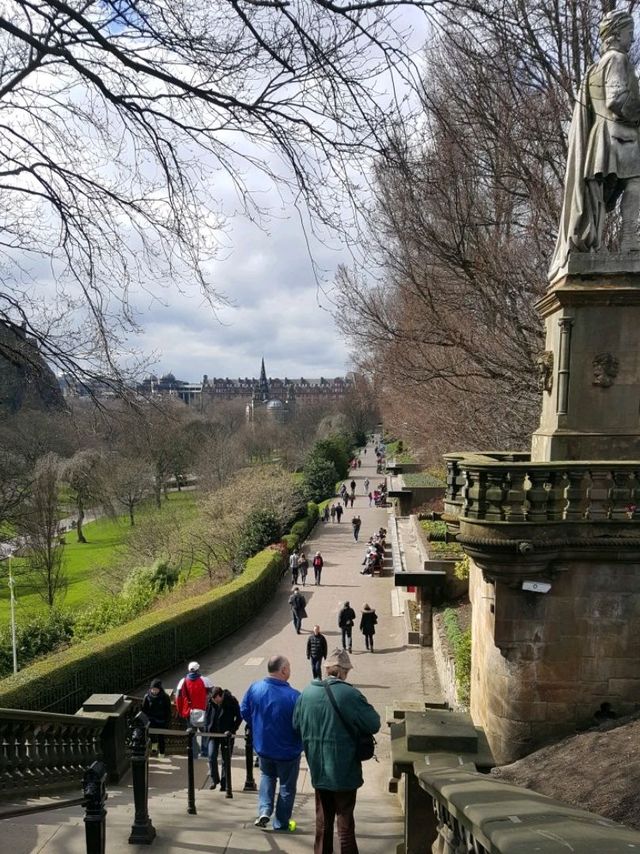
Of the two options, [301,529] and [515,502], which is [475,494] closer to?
[515,502]

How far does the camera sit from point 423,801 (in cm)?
425

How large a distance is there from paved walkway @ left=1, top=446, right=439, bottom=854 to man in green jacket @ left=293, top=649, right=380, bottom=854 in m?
0.72

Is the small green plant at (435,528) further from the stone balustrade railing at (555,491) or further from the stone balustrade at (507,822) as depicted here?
the stone balustrade at (507,822)

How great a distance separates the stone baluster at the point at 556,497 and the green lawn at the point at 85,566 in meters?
21.7

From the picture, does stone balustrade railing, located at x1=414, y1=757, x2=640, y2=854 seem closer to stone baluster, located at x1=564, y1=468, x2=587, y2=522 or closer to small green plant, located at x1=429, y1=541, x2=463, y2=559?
stone baluster, located at x1=564, y1=468, x2=587, y2=522

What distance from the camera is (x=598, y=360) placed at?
24.7ft

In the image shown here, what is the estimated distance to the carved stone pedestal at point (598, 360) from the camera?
24.4 ft

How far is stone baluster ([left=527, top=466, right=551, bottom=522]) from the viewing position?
254 inches

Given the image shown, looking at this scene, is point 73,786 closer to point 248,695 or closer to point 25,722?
point 25,722

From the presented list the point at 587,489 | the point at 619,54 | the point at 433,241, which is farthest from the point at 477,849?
the point at 433,241

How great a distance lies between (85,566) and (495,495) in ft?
104

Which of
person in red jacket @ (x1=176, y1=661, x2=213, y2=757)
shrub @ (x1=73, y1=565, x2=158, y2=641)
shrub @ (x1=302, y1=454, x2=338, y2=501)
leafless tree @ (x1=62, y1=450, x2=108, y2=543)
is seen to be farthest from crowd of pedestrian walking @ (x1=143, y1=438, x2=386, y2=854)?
shrub @ (x1=302, y1=454, x2=338, y2=501)

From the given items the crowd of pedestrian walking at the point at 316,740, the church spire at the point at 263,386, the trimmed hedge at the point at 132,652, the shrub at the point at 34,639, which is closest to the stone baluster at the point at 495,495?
the crowd of pedestrian walking at the point at 316,740

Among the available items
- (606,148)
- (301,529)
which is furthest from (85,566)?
(606,148)
